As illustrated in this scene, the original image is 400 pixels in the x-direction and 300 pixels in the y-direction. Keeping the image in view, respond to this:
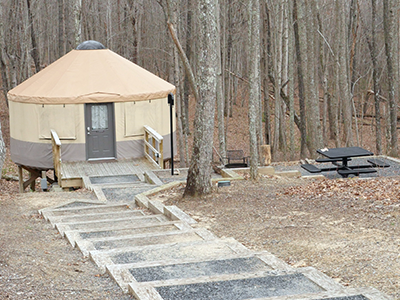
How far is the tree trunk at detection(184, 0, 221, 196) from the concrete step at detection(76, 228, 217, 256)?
72.6 inches

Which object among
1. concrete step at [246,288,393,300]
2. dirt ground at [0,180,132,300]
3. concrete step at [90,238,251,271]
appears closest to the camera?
concrete step at [246,288,393,300]

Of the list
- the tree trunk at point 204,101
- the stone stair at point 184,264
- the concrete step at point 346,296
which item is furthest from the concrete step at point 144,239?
the concrete step at point 346,296

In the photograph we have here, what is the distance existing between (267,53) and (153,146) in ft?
24.7

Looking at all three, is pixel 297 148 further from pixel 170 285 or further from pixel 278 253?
pixel 170 285

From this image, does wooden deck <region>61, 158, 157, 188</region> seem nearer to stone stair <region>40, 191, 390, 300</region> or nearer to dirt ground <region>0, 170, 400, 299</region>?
dirt ground <region>0, 170, 400, 299</region>

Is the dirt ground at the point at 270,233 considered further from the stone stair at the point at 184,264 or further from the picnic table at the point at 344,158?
the picnic table at the point at 344,158

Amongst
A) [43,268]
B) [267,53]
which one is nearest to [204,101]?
[43,268]

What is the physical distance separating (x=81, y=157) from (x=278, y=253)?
8.68m

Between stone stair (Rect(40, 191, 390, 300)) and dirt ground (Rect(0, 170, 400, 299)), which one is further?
dirt ground (Rect(0, 170, 400, 299))

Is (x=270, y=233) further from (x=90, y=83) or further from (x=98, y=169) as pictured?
(x=90, y=83)

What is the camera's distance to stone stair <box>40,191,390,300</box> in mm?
3773

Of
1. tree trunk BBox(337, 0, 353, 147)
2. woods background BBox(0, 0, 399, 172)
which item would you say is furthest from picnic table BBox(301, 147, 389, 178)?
tree trunk BBox(337, 0, 353, 147)

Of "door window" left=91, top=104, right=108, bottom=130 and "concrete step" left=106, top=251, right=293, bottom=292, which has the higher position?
"door window" left=91, top=104, right=108, bottom=130

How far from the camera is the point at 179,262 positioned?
455 centimetres
